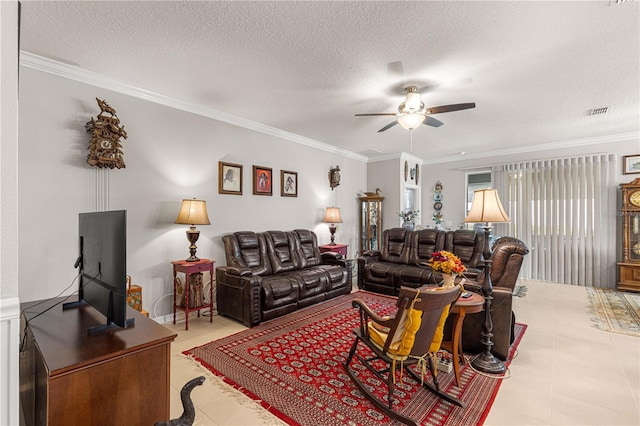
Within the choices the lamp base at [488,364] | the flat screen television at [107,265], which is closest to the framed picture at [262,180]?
the flat screen television at [107,265]

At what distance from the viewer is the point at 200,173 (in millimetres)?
4164

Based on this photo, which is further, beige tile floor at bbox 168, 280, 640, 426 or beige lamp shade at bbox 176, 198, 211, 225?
beige lamp shade at bbox 176, 198, 211, 225

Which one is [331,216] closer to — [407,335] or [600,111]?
[407,335]

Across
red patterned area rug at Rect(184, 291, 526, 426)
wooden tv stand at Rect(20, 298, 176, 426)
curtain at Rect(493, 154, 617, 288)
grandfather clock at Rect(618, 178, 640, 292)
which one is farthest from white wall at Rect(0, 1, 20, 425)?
curtain at Rect(493, 154, 617, 288)

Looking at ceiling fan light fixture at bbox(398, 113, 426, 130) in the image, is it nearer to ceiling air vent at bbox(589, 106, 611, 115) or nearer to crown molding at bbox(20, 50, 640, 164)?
crown molding at bbox(20, 50, 640, 164)

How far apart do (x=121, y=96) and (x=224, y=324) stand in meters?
2.90

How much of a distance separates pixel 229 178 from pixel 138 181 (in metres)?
1.25

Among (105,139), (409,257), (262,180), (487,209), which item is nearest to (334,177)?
(262,180)

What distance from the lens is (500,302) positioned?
107 inches

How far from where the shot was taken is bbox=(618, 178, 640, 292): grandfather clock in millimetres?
5109

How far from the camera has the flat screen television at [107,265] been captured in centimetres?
148

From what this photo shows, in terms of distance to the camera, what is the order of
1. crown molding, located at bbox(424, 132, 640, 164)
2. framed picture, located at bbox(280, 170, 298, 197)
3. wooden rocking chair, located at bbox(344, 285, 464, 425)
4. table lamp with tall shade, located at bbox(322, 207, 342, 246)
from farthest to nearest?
1. table lamp with tall shade, located at bbox(322, 207, 342, 246)
2. crown molding, located at bbox(424, 132, 640, 164)
3. framed picture, located at bbox(280, 170, 298, 197)
4. wooden rocking chair, located at bbox(344, 285, 464, 425)

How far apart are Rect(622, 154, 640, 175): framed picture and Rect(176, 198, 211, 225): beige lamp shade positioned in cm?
713

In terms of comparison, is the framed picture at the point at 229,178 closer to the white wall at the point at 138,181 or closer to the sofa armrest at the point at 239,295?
the white wall at the point at 138,181
